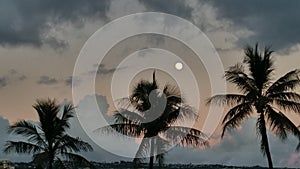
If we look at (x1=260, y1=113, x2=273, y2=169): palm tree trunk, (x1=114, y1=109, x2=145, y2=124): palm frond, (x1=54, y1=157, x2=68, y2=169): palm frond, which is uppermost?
(x1=114, y1=109, x2=145, y2=124): palm frond

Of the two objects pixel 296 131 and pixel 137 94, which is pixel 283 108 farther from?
pixel 137 94

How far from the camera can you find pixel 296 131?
3156 centimetres

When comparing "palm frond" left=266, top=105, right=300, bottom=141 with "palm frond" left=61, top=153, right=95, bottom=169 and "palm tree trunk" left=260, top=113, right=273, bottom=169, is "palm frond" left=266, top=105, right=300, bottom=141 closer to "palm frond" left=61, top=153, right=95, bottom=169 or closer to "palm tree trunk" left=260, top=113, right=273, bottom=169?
"palm tree trunk" left=260, top=113, right=273, bottom=169

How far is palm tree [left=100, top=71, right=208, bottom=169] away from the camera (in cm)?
3459

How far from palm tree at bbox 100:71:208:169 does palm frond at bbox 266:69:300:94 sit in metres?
5.31

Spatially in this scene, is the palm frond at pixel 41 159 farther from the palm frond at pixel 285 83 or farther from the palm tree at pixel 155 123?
the palm frond at pixel 285 83

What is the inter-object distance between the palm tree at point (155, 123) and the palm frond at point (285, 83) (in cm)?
531

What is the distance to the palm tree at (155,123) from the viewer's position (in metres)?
34.6

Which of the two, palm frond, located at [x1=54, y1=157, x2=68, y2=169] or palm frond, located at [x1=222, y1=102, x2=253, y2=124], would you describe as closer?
palm frond, located at [x1=222, y1=102, x2=253, y2=124]

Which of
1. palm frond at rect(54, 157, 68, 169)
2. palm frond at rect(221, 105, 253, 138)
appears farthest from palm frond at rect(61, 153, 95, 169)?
palm frond at rect(221, 105, 253, 138)

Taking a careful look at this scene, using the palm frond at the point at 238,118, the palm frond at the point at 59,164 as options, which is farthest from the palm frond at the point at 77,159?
the palm frond at the point at 238,118

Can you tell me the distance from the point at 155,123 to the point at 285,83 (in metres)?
8.10

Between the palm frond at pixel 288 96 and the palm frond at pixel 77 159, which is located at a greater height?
A: the palm frond at pixel 288 96

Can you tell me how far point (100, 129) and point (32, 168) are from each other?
6.31 metres
